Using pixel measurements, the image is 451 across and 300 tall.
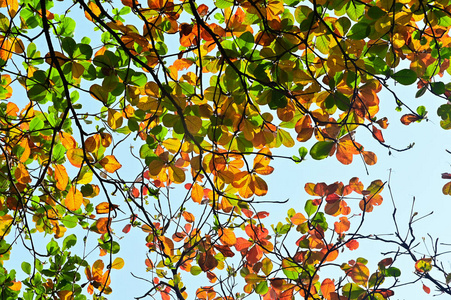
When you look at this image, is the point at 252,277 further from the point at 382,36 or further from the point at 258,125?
the point at 382,36

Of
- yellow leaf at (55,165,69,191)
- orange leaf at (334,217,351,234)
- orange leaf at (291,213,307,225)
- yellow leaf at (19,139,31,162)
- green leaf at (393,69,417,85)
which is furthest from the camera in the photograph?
orange leaf at (334,217,351,234)

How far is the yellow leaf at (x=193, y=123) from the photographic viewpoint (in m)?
1.54

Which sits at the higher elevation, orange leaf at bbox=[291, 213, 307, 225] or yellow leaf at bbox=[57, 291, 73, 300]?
orange leaf at bbox=[291, 213, 307, 225]

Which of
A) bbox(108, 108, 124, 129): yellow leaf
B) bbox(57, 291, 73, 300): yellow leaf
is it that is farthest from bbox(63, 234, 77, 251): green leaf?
bbox(108, 108, 124, 129): yellow leaf

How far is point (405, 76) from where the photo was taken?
1527 millimetres

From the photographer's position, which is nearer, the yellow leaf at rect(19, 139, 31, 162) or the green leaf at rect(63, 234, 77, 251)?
the yellow leaf at rect(19, 139, 31, 162)

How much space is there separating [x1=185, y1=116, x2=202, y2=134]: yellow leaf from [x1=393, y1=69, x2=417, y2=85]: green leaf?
35.3 inches

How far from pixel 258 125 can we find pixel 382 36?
0.70 m

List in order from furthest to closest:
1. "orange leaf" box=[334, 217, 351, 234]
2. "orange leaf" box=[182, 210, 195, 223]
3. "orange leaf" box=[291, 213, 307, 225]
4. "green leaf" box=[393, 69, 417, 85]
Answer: "orange leaf" box=[182, 210, 195, 223] → "orange leaf" box=[334, 217, 351, 234] → "orange leaf" box=[291, 213, 307, 225] → "green leaf" box=[393, 69, 417, 85]

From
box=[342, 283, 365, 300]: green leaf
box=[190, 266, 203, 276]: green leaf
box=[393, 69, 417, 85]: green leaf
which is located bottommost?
box=[342, 283, 365, 300]: green leaf

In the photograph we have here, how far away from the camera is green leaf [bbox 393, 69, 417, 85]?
1.52m

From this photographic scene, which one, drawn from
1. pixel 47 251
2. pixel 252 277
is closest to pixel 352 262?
pixel 252 277

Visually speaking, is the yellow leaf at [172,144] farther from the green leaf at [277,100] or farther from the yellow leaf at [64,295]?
the yellow leaf at [64,295]

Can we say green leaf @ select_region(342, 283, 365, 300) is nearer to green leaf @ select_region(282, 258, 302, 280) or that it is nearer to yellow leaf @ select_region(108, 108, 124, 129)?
green leaf @ select_region(282, 258, 302, 280)
